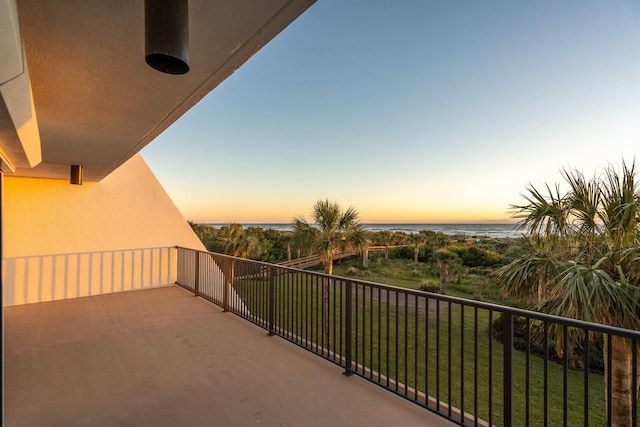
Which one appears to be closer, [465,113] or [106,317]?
[106,317]

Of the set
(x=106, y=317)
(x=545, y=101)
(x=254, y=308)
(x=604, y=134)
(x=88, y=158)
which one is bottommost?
(x=106, y=317)

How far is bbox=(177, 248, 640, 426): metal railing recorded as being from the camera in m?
1.71

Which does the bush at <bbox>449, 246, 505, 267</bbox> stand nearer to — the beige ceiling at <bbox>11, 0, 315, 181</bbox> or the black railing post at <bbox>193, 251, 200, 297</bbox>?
the black railing post at <bbox>193, 251, 200, 297</bbox>

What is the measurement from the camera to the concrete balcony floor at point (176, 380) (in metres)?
2.11

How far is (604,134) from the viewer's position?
7848 mm

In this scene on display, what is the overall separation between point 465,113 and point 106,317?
11.2m

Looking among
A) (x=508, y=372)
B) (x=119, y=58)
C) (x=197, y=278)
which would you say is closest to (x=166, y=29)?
(x=119, y=58)

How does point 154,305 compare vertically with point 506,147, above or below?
below

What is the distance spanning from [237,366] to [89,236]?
494 centimetres

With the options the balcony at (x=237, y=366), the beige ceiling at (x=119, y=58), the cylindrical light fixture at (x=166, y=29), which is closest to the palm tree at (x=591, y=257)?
the balcony at (x=237, y=366)

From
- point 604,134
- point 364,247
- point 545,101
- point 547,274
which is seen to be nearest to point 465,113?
point 545,101

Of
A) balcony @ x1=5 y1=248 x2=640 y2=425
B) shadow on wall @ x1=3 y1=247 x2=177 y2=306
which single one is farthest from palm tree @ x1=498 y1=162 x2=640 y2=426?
shadow on wall @ x1=3 y1=247 x2=177 y2=306

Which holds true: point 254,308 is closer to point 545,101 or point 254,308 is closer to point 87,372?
point 87,372

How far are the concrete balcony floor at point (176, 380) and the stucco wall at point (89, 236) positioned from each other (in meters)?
1.24
